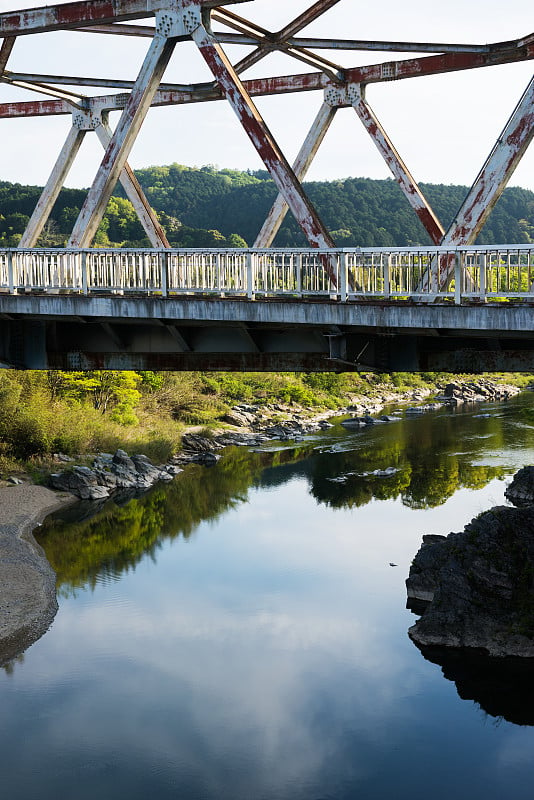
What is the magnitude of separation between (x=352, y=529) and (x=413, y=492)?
14.7 ft

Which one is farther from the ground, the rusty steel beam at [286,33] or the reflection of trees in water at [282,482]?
the rusty steel beam at [286,33]

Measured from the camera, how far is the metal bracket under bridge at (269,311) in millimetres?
13547

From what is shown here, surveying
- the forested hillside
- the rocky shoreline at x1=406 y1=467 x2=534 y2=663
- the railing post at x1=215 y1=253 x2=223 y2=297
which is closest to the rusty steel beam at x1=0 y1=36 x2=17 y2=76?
the railing post at x1=215 y1=253 x2=223 y2=297

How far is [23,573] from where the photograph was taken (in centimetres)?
2161

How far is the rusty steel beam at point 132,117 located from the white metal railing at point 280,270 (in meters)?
1.56

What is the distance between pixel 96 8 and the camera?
59.7 feet

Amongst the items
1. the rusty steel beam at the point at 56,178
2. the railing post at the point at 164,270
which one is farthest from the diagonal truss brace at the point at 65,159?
the railing post at the point at 164,270

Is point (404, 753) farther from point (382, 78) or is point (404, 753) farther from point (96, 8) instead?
point (96, 8)

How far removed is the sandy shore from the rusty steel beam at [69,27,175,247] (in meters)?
9.02

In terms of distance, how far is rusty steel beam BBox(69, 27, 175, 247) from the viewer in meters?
16.9

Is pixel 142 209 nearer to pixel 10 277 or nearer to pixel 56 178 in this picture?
pixel 56 178

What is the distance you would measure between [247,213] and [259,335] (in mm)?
62955

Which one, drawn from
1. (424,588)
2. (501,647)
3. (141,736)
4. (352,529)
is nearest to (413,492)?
(352,529)

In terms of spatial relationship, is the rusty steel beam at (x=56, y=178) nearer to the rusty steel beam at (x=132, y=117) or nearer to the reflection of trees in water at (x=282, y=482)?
the rusty steel beam at (x=132, y=117)
